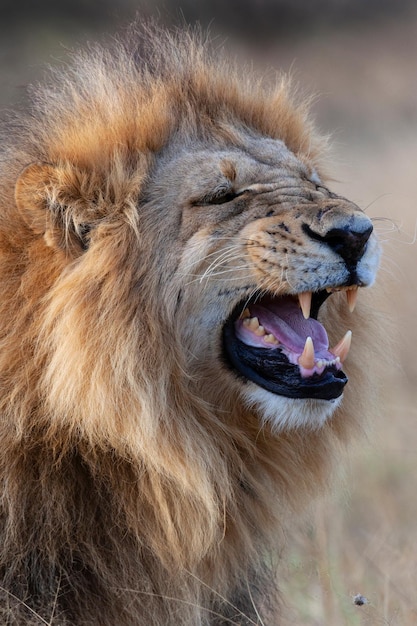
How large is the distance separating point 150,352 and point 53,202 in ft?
1.76

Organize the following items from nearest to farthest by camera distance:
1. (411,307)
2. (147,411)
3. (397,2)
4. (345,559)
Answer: (147,411)
(345,559)
(411,307)
(397,2)

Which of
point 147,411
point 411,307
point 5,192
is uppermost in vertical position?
point 5,192

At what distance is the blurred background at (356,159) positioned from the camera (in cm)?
433

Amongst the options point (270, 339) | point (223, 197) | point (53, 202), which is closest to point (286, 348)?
point (270, 339)

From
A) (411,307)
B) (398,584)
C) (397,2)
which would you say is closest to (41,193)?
(398,584)

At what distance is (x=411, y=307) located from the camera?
848cm

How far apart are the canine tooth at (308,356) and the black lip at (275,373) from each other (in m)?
0.04

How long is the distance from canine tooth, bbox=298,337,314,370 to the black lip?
0.04 metres

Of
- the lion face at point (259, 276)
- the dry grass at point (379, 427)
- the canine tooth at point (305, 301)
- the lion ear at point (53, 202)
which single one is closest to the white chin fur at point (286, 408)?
the lion face at point (259, 276)

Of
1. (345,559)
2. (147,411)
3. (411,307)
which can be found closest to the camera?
(147,411)

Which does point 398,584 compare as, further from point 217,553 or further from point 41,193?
point 41,193

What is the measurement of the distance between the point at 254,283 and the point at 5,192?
855 mm

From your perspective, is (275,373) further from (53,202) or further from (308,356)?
(53,202)

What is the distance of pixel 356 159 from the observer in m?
11.8
